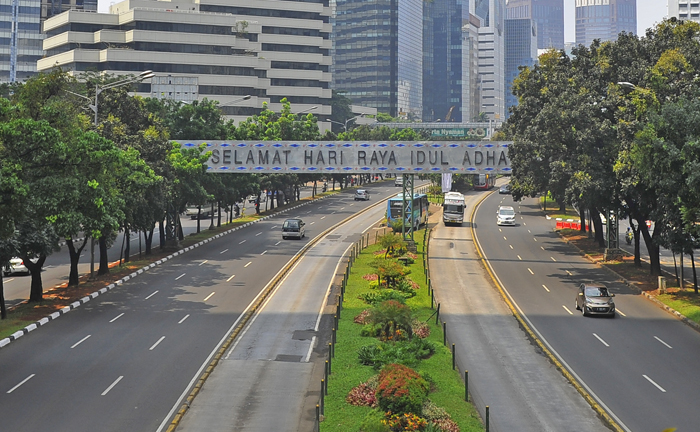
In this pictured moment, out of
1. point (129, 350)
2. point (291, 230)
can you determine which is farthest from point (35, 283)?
point (291, 230)

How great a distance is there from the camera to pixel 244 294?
4453 cm

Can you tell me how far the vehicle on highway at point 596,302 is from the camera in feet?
131

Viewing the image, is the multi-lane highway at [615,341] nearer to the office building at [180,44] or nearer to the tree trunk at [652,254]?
the tree trunk at [652,254]

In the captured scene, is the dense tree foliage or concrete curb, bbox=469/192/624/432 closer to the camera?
concrete curb, bbox=469/192/624/432

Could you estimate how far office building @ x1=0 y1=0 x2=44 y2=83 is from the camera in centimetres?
17862

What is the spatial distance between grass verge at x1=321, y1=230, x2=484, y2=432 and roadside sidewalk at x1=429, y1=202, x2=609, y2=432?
83 cm

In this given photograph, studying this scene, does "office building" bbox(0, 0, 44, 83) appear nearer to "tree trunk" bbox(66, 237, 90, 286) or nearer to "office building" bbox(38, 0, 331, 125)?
"office building" bbox(38, 0, 331, 125)

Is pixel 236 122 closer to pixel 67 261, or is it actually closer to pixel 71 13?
pixel 71 13

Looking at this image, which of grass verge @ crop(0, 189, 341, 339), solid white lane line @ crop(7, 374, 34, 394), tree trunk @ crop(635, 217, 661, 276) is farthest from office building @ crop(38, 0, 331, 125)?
solid white lane line @ crop(7, 374, 34, 394)

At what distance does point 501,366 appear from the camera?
30828mm

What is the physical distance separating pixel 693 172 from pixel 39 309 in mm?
32373

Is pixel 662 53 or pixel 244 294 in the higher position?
pixel 662 53

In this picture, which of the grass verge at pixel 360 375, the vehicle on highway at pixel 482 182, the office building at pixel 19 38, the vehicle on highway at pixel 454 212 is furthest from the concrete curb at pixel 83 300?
the office building at pixel 19 38

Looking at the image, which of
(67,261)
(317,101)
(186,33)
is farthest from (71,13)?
(67,261)
